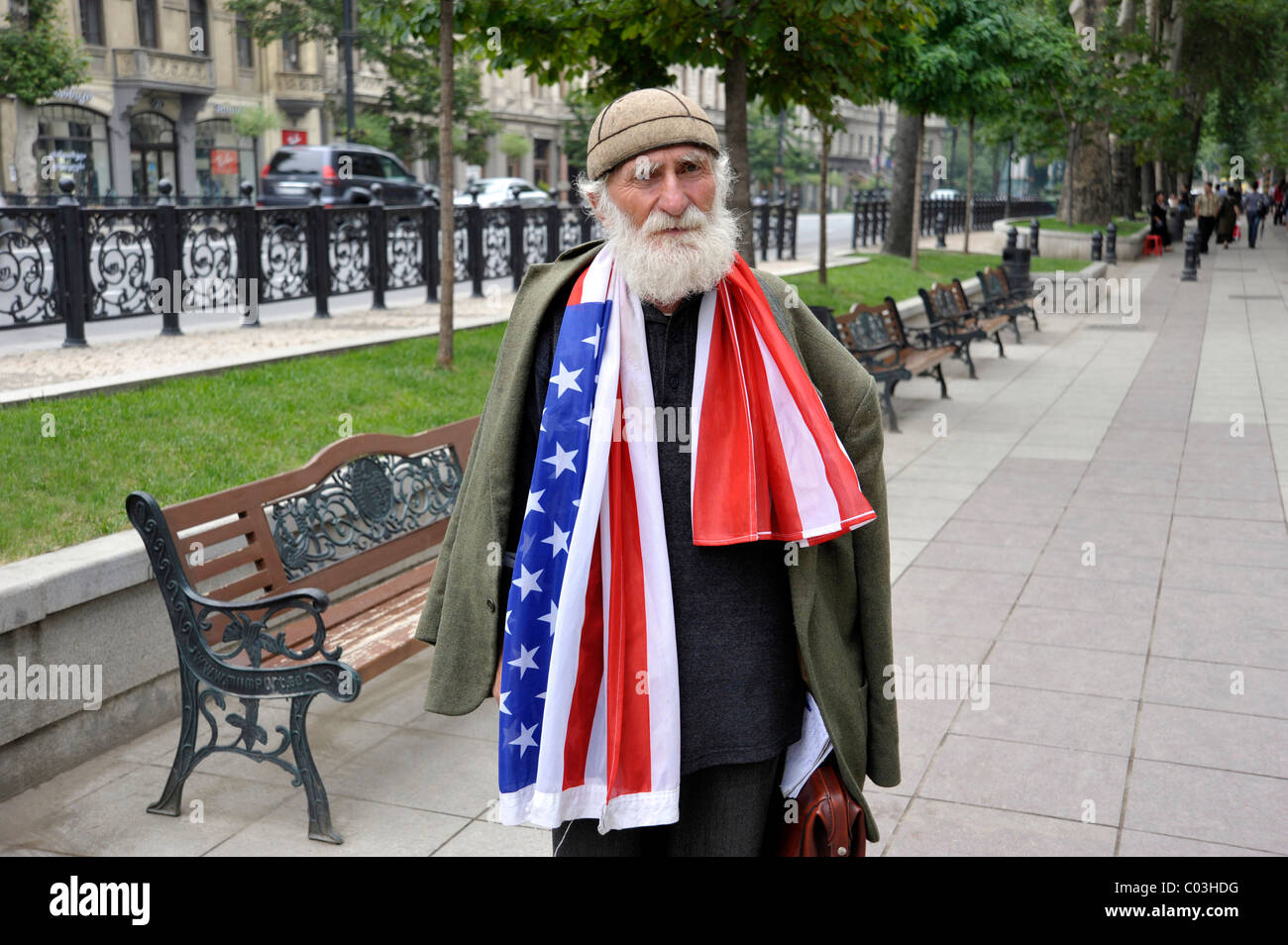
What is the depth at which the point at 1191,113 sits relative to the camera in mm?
50156

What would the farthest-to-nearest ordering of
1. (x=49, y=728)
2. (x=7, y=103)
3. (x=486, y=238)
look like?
(x=7, y=103)
(x=486, y=238)
(x=49, y=728)

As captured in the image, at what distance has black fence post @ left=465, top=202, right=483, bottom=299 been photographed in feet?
51.3

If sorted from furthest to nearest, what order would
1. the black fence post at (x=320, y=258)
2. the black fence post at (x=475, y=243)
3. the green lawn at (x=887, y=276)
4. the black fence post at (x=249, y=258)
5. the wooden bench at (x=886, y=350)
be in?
the green lawn at (x=887, y=276), the black fence post at (x=475, y=243), the black fence post at (x=320, y=258), the black fence post at (x=249, y=258), the wooden bench at (x=886, y=350)

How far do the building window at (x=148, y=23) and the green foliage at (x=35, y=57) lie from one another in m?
9.94

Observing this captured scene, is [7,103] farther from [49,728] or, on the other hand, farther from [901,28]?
[49,728]

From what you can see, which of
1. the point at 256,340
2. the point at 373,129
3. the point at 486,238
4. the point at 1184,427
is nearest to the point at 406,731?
the point at 256,340

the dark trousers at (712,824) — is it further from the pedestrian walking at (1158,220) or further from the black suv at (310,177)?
the pedestrian walking at (1158,220)

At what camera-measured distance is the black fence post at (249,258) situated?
11.6m

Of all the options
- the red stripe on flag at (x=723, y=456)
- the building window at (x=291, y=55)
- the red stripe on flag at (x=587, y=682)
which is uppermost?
the building window at (x=291, y=55)

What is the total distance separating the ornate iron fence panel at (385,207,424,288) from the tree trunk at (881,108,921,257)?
10.9 m

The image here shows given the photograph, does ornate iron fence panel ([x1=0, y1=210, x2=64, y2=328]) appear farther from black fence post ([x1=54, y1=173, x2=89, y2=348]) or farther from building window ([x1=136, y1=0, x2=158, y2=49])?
building window ([x1=136, y1=0, x2=158, y2=49])

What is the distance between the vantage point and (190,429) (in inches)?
264

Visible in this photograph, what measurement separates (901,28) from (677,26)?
75.1 inches

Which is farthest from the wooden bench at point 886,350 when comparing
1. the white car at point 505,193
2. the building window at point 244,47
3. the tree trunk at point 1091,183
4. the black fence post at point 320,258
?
the building window at point 244,47
